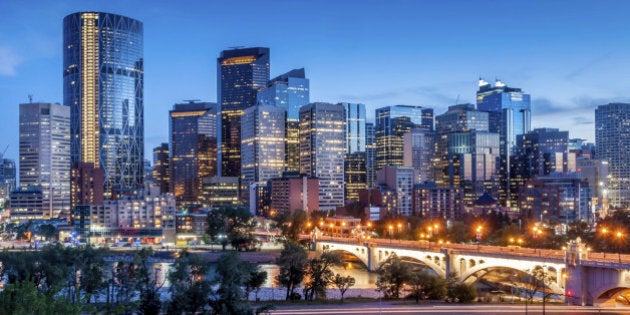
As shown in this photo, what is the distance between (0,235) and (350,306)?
436 ft

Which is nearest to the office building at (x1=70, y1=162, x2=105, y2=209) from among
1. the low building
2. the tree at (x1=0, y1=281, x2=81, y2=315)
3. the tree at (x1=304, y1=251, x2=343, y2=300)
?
the low building

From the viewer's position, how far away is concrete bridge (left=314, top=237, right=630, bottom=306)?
55.4 metres

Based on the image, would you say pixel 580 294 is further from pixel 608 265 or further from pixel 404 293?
pixel 404 293

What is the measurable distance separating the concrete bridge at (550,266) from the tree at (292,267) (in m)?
18.4

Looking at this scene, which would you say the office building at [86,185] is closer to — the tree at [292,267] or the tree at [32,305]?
the tree at [292,267]

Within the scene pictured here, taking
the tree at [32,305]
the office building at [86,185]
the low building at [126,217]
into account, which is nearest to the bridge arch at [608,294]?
the tree at [32,305]

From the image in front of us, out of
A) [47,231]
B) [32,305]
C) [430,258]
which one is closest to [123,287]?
[32,305]

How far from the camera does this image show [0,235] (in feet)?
535

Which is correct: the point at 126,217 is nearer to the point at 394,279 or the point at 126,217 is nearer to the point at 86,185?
the point at 86,185

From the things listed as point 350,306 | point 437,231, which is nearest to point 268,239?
point 437,231

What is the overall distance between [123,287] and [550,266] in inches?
1465

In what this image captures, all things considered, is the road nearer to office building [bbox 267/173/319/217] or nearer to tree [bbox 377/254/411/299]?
tree [bbox 377/254/411/299]

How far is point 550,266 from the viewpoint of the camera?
60.9 m

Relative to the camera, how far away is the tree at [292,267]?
64525mm
